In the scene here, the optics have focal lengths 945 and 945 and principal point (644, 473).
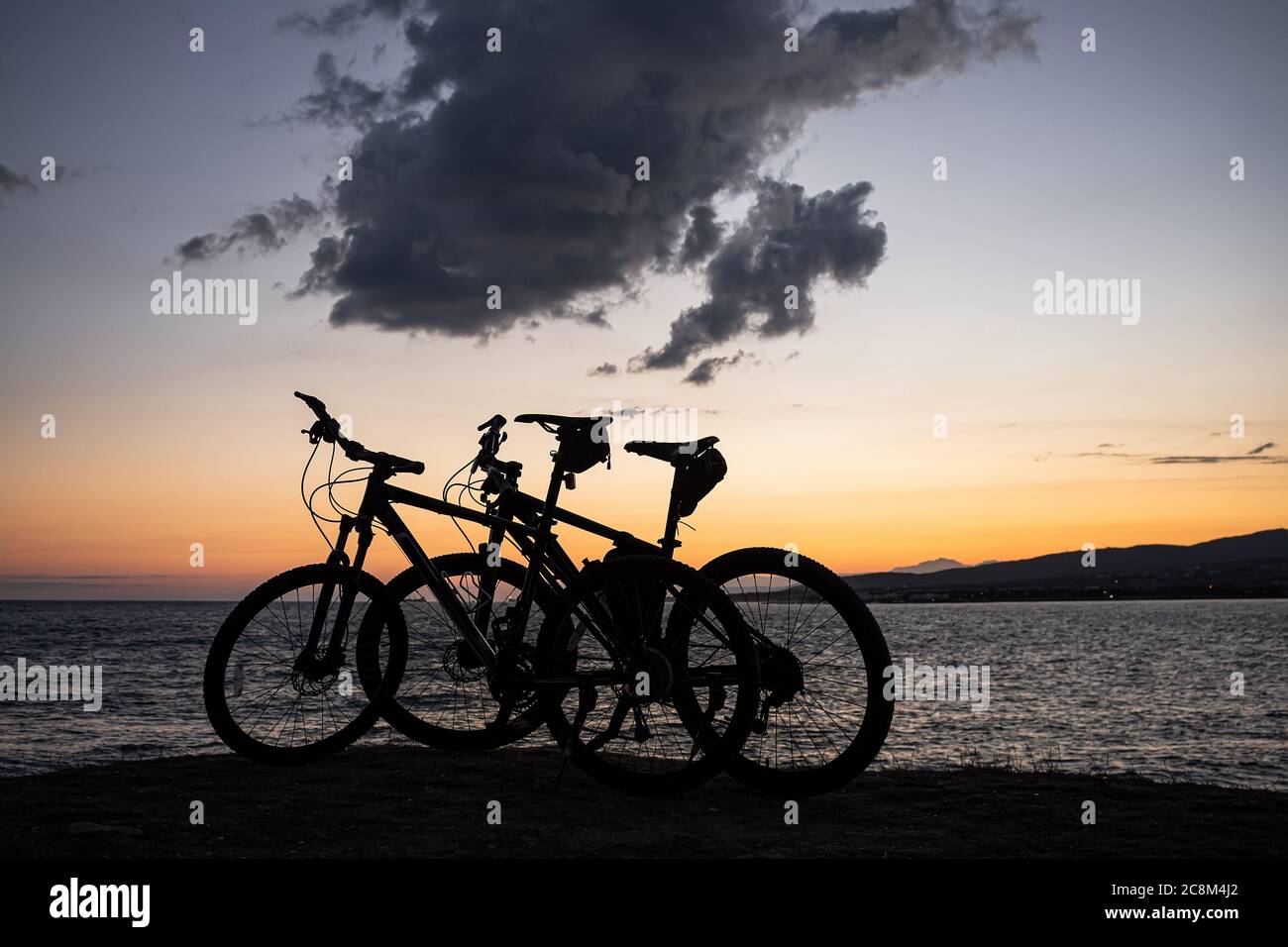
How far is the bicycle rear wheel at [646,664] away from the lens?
5.07m

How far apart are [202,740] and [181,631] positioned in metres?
67.0

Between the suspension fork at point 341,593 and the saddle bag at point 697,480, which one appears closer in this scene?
the saddle bag at point 697,480

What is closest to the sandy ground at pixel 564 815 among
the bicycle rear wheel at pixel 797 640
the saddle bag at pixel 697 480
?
the bicycle rear wheel at pixel 797 640

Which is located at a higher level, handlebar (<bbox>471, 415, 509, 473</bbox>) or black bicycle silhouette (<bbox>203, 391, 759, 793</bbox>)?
handlebar (<bbox>471, 415, 509, 473</bbox>)

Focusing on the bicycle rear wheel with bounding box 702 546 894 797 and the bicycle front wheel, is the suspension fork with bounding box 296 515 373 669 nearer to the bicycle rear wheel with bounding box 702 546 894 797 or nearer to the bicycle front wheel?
the bicycle front wheel

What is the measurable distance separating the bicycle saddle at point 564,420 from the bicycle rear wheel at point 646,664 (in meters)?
0.91

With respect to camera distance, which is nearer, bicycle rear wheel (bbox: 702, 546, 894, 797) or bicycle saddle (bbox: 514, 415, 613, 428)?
bicycle rear wheel (bbox: 702, 546, 894, 797)

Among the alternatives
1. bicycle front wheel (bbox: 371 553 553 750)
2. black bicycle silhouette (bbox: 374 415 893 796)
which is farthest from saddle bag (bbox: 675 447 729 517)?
bicycle front wheel (bbox: 371 553 553 750)

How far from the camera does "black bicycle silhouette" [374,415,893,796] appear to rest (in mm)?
5047

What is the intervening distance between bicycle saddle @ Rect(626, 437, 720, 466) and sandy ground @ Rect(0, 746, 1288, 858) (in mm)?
1934

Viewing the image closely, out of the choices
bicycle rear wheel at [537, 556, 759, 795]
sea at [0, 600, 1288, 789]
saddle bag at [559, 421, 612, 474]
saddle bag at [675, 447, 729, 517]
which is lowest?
sea at [0, 600, 1288, 789]

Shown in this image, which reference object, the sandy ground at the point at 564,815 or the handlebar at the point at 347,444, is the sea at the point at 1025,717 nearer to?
the sandy ground at the point at 564,815
